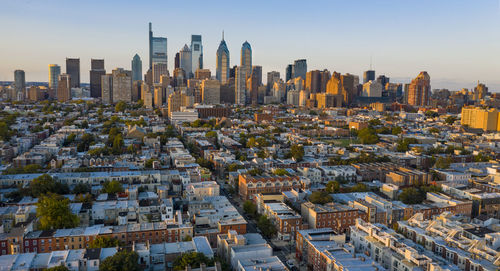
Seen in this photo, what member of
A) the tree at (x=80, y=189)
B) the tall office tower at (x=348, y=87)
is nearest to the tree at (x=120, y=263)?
the tree at (x=80, y=189)

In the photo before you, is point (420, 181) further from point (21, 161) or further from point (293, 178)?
point (21, 161)

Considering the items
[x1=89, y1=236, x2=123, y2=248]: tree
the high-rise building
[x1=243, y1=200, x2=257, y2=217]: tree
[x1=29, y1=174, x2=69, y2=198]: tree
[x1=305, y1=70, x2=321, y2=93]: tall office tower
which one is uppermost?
[x1=305, y1=70, x2=321, y2=93]: tall office tower

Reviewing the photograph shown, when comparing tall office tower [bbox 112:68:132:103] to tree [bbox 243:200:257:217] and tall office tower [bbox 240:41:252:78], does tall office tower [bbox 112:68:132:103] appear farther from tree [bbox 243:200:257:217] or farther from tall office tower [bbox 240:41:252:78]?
tree [bbox 243:200:257:217]

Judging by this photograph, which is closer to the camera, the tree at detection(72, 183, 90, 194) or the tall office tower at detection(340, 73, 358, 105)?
the tree at detection(72, 183, 90, 194)

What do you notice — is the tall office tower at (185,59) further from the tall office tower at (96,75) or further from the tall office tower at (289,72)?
the tall office tower at (96,75)

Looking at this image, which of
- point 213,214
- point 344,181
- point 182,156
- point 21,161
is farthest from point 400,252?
point 21,161

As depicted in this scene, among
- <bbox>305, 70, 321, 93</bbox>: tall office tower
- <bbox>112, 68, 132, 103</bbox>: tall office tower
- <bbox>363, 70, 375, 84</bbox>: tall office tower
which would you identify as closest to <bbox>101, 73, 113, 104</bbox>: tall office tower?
<bbox>112, 68, 132, 103</bbox>: tall office tower

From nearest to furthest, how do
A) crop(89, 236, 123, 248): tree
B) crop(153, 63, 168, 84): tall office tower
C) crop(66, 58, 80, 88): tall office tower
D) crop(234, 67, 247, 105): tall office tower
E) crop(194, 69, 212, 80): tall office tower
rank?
crop(89, 236, 123, 248): tree
crop(234, 67, 247, 105): tall office tower
crop(66, 58, 80, 88): tall office tower
crop(194, 69, 212, 80): tall office tower
crop(153, 63, 168, 84): tall office tower
